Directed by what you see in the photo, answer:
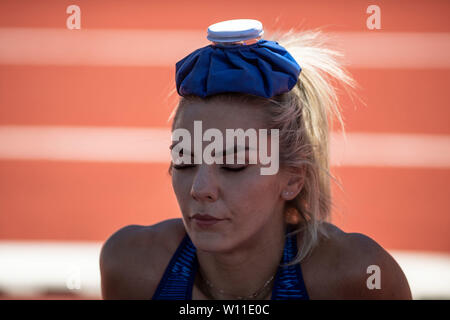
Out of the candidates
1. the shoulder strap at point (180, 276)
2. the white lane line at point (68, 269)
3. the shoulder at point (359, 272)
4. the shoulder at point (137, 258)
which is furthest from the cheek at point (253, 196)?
the white lane line at point (68, 269)

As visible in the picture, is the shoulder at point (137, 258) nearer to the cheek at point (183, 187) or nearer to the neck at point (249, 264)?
the neck at point (249, 264)

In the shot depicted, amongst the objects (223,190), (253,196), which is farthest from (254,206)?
(223,190)

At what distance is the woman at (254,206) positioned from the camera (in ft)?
7.70

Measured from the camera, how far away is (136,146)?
879 centimetres

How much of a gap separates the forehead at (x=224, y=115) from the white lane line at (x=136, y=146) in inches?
228

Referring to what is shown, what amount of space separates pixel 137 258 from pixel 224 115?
97cm

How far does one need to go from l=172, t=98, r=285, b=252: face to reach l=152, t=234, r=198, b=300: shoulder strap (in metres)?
0.41

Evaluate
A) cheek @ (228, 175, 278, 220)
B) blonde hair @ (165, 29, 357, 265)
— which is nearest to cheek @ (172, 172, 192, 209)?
cheek @ (228, 175, 278, 220)

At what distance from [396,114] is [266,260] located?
6.63 m

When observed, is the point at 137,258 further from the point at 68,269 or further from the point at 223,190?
the point at 68,269

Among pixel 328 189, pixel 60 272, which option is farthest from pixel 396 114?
pixel 328 189

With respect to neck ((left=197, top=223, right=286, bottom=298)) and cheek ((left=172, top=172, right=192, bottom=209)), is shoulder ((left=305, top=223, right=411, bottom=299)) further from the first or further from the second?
cheek ((left=172, top=172, right=192, bottom=209))
